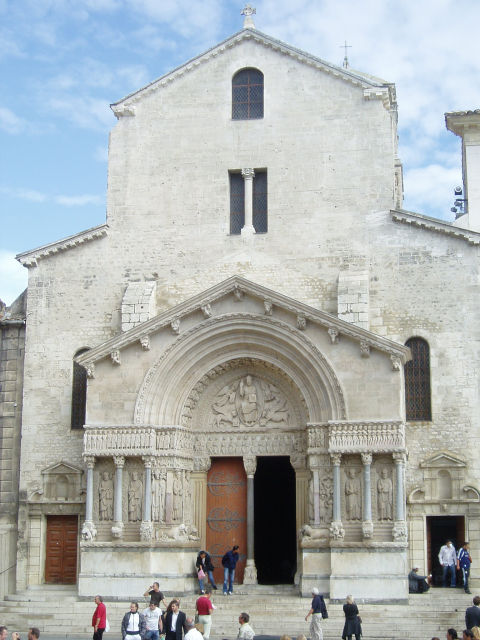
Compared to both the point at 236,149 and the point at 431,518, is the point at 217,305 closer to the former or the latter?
the point at 236,149

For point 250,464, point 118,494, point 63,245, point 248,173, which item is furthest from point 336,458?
point 63,245

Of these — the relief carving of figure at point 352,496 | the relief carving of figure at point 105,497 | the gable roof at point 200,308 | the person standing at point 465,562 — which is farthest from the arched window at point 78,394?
the person standing at point 465,562

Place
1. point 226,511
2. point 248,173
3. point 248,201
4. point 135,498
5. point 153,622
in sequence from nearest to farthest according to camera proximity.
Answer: point 153,622 < point 135,498 < point 226,511 < point 248,201 < point 248,173

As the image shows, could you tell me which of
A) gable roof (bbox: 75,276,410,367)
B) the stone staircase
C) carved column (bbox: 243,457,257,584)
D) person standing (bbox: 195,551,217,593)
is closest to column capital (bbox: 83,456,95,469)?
gable roof (bbox: 75,276,410,367)

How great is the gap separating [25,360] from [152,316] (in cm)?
403

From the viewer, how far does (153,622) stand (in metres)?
18.4

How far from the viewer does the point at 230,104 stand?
95.8ft

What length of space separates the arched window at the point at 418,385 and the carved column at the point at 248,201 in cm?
585

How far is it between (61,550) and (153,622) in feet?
32.1

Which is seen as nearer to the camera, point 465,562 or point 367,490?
point 367,490

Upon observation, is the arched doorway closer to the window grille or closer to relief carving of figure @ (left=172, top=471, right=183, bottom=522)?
relief carving of figure @ (left=172, top=471, right=183, bottom=522)

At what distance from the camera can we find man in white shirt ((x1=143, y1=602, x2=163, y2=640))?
18.2m

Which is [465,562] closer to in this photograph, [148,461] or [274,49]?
[148,461]

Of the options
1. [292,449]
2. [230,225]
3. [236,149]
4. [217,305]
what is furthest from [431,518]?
[236,149]
